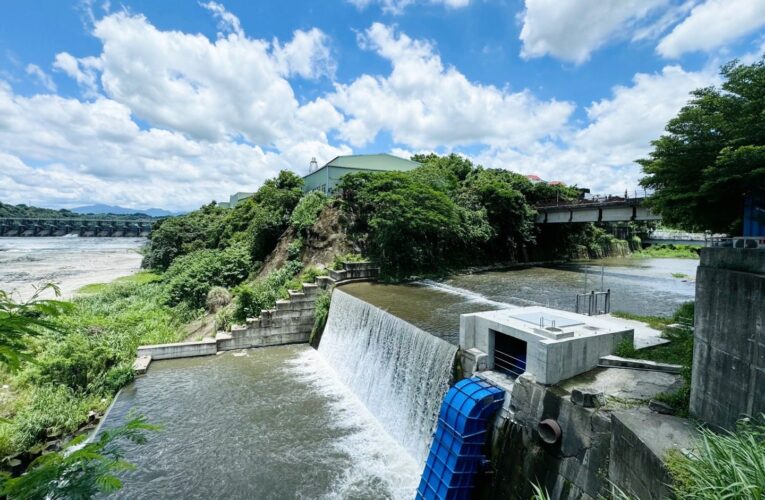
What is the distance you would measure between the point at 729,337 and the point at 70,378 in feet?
60.9

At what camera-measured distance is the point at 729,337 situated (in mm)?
5723

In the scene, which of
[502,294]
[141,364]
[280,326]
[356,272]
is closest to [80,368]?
[141,364]

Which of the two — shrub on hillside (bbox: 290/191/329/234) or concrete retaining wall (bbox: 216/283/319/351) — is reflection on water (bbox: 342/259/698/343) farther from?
shrub on hillside (bbox: 290/191/329/234)

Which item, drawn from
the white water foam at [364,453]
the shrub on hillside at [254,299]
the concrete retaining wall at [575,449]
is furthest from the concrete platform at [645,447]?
the shrub on hillside at [254,299]

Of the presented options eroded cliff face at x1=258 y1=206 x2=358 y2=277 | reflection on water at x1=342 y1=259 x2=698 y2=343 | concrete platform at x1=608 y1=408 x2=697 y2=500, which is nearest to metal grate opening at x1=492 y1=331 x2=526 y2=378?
reflection on water at x1=342 y1=259 x2=698 y2=343

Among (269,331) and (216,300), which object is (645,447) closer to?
(269,331)

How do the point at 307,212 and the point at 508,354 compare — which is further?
the point at 307,212

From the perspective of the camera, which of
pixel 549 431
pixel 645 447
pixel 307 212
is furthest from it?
pixel 307 212

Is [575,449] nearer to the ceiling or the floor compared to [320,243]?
nearer to the floor

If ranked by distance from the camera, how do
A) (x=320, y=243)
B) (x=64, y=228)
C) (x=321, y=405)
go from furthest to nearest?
1. (x=64, y=228)
2. (x=320, y=243)
3. (x=321, y=405)

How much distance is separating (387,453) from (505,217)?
2584 centimetres

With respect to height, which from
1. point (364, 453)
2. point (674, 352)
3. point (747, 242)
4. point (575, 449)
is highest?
point (747, 242)

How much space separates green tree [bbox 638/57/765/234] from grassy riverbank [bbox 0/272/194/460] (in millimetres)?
13960

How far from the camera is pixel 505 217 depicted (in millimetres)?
32531
